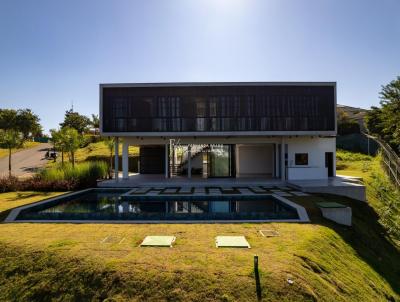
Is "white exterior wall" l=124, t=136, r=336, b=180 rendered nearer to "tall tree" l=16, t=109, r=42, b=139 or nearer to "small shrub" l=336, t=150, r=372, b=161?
"small shrub" l=336, t=150, r=372, b=161

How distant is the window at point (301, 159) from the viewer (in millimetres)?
21203

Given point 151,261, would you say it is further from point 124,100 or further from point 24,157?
point 24,157

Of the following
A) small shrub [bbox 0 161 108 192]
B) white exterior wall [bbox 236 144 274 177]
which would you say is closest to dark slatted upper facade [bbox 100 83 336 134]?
small shrub [bbox 0 161 108 192]

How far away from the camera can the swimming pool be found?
10148mm

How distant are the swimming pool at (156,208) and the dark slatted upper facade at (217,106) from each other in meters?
6.01

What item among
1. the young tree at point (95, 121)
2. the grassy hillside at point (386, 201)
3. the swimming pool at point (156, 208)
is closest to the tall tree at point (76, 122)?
the young tree at point (95, 121)

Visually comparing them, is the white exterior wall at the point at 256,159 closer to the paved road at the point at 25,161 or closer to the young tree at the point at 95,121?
the paved road at the point at 25,161

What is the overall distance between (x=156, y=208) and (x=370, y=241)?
28.4ft

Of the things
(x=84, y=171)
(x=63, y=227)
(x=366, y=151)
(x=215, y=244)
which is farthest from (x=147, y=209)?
(x=366, y=151)

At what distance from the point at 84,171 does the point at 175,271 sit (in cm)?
1508

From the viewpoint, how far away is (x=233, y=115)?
1948 cm

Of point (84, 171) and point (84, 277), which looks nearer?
point (84, 277)

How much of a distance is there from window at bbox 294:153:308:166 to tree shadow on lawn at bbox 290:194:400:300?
7.80 m

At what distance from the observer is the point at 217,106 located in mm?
19438
